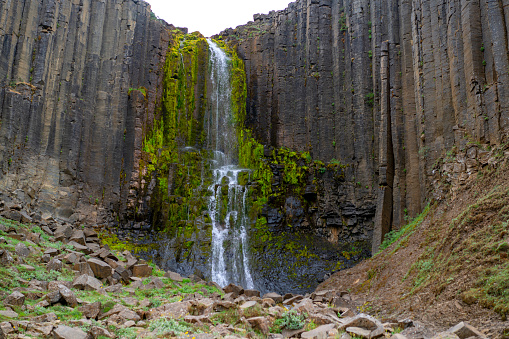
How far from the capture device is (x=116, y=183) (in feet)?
80.2

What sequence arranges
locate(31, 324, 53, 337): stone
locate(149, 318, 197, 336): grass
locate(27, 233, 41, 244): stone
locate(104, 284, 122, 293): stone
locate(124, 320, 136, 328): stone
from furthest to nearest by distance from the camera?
locate(27, 233, 41, 244): stone → locate(104, 284, 122, 293): stone → locate(124, 320, 136, 328): stone → locate(149, 318, 197, 336): grass → locate(31, 324, 53, 337): stone

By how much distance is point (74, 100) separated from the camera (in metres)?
23.4

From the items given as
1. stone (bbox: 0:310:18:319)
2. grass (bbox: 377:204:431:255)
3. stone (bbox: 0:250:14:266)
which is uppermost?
grass (bbox: 377:204:431:255)

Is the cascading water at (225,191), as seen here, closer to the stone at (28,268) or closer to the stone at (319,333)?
the stone at (28,268)

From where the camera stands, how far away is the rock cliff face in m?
15.3

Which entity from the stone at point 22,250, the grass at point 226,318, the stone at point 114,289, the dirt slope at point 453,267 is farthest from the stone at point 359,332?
the stone at point 22,250

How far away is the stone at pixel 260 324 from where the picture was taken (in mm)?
8815

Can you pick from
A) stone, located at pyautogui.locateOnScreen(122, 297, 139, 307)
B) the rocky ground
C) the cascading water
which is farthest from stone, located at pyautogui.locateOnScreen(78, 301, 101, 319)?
the cascading water

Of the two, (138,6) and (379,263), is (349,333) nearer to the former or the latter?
(379,263)

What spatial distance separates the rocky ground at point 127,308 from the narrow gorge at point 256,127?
460cm

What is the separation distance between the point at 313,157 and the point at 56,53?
56.6 ft

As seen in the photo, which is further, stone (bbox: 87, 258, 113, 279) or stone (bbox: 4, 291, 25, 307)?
stone (bbox: 87, 258, 113, 279)

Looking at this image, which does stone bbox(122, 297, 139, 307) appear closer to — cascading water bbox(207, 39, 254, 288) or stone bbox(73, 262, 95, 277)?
stone bbox(73, 262, 95, 277)

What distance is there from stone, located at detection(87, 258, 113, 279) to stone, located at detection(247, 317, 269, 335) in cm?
731
